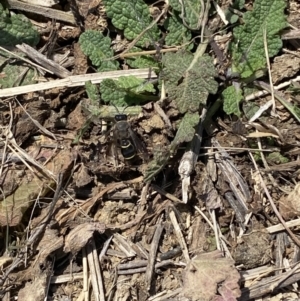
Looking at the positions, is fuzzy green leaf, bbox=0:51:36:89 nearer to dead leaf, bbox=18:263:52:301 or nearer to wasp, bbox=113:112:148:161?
wasp, bbox=113:112:148:161

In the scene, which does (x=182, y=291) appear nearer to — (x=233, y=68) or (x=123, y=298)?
(x=123, y=298)

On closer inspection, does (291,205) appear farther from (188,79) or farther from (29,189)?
(29,189)

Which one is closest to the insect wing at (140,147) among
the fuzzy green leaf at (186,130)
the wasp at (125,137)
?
the wasp at (125,137)

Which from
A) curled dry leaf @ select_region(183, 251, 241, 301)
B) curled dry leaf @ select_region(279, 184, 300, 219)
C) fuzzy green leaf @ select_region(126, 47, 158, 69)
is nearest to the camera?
curled dry leaf @ select_region(183, 251, 241, 301)

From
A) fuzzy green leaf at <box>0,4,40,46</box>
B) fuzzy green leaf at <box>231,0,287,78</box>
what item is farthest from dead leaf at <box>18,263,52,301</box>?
fuzzy green leaf at <box>231,0,287,78</box>

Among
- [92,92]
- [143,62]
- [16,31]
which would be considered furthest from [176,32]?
[16,31]

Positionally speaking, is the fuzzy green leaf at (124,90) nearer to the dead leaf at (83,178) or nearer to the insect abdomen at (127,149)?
the insect abdomen at (127,149)
